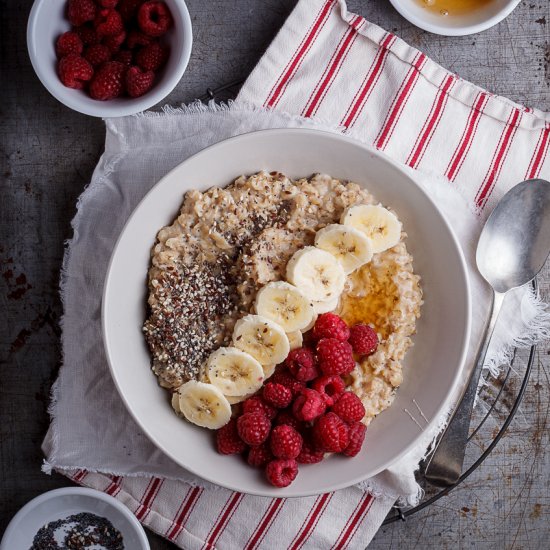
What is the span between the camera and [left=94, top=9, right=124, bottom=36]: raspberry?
6.89 feet

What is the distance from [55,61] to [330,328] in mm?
1241

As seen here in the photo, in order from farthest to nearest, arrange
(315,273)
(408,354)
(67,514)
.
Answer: (67,514) → (408,354) → (315,273)

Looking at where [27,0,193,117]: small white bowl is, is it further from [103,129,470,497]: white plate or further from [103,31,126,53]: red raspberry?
[103,129,470,497]: white plate

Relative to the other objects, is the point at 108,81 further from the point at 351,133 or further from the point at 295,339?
the point at 295,339

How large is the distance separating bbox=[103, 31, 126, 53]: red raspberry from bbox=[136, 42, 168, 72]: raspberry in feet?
0.23

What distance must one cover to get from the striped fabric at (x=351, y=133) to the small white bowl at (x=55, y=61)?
262mm

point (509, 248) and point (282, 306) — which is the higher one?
point (509, 248)

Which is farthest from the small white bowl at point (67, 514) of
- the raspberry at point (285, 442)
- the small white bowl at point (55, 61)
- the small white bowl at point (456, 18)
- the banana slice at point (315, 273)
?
the small white bowl at point (456, 18)

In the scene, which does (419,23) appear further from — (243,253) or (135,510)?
(135,510)

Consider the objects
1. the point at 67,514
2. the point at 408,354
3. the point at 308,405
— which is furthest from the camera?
the point at 67,514

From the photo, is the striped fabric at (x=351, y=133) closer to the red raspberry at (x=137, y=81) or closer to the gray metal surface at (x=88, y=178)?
the gray metal surface at (x=88, y=178)

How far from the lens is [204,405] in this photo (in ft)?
6.22

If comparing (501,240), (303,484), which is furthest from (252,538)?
(501,240)

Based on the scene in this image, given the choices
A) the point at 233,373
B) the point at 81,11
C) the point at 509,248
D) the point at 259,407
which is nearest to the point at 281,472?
the point at 259,407
